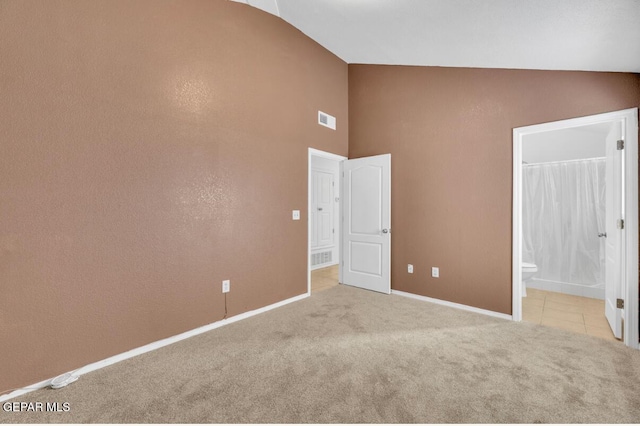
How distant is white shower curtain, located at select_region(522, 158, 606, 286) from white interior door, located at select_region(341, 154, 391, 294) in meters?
2.36

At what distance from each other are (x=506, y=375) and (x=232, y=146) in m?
3.09

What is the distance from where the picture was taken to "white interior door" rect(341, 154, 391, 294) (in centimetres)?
396

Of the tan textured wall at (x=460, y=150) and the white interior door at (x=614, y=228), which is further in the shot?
the tan textured wall at (x=460, y=150)

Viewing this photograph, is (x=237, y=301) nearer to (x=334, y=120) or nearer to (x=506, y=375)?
(x=506, y=375)

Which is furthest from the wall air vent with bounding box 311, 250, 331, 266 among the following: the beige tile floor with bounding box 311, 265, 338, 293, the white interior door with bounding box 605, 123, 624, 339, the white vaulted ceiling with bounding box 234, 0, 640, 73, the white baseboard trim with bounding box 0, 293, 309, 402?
the white interior door with bounding box 605, 123, 624, 339

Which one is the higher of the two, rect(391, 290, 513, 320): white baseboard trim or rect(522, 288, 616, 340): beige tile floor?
rect(391, 290, 513, 320): white baseboard trim

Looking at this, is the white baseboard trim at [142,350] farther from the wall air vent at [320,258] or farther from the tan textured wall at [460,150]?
the wall air vent at [320,258]

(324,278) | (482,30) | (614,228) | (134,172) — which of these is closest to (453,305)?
(614,228)

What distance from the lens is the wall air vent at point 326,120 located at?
4008 mm

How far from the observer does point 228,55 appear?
2.95 metres

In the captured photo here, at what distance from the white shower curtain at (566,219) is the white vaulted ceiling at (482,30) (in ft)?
6.80

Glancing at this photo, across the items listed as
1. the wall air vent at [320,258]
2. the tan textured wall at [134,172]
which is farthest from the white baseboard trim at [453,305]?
A: the wall air vent at [320,258]

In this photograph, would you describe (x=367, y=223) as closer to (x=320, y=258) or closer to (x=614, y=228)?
(x=320, y=258)

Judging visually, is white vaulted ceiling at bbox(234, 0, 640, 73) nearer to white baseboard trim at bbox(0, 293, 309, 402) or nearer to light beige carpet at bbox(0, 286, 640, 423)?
light beige carpet at bbox(0, 286, 640, 423)
